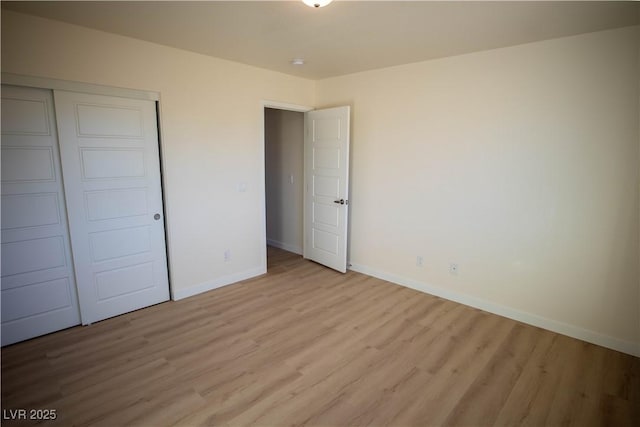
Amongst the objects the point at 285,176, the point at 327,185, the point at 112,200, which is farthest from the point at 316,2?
the point at 285,176

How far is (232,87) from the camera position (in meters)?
3.78

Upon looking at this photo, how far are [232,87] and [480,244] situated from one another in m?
3.16

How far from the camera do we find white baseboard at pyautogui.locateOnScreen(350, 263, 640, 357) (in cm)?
275

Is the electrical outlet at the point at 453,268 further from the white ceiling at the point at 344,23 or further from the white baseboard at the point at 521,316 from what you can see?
the white ceiling at the point at 344,23

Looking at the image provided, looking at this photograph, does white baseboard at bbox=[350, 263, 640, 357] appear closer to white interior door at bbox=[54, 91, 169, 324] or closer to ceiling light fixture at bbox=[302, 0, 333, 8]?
white interior door at bbox=[54, 91, 169, 324]

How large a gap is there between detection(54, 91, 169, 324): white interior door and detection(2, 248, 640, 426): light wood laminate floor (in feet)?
1.00

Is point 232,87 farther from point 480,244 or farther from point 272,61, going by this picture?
point 480,244

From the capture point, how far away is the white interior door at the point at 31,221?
2.61 m

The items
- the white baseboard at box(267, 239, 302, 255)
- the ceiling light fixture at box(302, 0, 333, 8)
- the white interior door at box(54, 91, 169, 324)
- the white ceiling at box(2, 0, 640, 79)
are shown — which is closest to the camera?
the ceiling light fixture at box(302, 0, 333, 8)

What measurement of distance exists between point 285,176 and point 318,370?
3469mm

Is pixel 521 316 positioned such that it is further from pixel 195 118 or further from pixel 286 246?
pixel 195 118

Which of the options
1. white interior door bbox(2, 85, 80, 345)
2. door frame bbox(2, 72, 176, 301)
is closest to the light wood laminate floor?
white interior door bbox(2, 85, 80, 345)

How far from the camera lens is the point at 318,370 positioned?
97.7 inches

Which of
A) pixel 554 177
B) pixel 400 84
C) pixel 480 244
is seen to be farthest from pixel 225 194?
pixel 554 177
